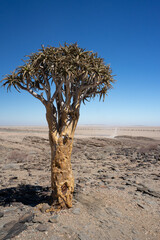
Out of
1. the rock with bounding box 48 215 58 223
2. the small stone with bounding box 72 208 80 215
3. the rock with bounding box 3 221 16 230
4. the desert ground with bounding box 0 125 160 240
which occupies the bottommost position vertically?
the desert ground with bounding box 0 125 160 240

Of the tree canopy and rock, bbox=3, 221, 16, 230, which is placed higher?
the tree canopy

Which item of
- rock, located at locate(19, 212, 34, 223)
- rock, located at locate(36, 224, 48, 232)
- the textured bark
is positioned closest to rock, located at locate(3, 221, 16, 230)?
rock, located at locate(19, 212, 34, 223)

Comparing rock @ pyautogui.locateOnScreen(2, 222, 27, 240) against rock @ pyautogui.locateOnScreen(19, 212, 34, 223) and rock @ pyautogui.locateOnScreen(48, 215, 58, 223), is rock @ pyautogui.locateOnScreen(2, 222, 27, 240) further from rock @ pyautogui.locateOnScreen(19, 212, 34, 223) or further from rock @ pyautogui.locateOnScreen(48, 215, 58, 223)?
rock @ pyautogui.locateOnScreen(48, 215, 58, 223)

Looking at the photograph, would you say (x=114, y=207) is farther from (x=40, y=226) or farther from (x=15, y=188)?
(x=15, y=188)

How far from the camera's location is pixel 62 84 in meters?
5.15

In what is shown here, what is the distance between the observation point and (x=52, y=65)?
4914 millimetres

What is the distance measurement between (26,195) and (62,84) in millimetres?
4523

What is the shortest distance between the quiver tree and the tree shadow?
3.86 feet

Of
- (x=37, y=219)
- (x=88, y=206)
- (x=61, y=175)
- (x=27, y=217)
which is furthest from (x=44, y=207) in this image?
(x=88, y=206)

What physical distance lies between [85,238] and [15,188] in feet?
14.4

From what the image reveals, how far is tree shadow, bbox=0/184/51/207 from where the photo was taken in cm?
589

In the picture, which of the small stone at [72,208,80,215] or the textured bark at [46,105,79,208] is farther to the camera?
the textured bark at [46,105,79,208]

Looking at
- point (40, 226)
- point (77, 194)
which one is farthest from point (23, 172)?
point (40, 226)

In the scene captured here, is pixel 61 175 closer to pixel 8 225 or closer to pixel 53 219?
pixel 53 219
